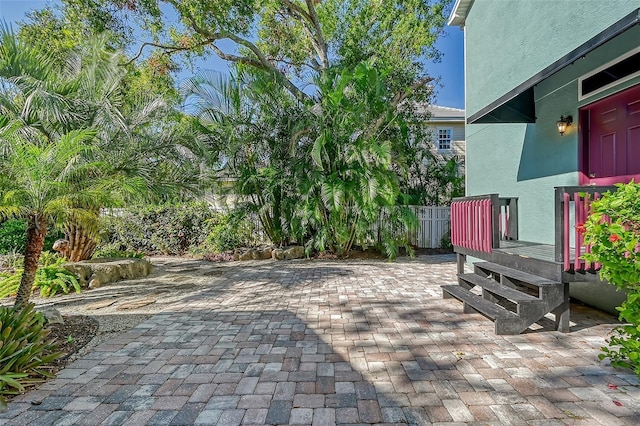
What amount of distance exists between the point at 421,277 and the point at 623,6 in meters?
4.64

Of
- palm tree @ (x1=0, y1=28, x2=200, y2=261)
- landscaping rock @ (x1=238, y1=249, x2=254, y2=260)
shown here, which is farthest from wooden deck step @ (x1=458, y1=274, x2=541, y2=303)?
landscaping rock @ (x1=238, y1=249, x2=254, y2=260)

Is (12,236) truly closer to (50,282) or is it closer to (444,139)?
(50,282)

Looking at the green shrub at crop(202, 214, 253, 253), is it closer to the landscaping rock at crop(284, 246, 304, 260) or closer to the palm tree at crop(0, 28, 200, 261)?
the landscaping rock at crop(284, 246, 304, 260)

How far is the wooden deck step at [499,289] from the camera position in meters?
3.31

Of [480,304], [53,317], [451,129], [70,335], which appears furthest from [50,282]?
[451,129]

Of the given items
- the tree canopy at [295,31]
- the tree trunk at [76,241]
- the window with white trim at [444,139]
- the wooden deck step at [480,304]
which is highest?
the tree canopy at [295,31]

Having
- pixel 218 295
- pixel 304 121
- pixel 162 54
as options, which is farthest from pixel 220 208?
pixel 162 54

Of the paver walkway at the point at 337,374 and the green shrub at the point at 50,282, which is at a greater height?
the green shrub at the point at 50,282

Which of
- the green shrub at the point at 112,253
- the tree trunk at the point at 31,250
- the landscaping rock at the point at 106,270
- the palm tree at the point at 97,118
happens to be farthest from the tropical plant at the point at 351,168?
the tree trunk at the point at 31,250

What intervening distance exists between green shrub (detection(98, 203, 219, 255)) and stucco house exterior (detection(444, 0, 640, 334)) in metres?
7.23

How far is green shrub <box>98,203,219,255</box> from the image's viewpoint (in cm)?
955

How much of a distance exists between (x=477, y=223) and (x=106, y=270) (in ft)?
20.6

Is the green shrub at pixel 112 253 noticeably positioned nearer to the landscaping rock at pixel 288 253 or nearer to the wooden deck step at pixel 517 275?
the landscaping rock at pixel 288 253

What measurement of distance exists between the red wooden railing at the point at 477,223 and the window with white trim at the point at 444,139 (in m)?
11.2
